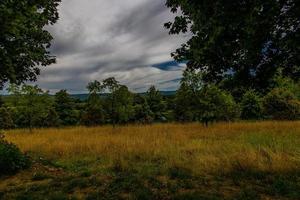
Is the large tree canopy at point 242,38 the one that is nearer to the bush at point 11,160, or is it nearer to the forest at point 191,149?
the forest at point 191,149

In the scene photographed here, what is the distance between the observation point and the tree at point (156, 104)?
176 feet

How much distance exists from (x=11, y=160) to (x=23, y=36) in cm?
420

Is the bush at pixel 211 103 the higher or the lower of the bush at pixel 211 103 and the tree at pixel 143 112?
the higher

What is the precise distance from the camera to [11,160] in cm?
983

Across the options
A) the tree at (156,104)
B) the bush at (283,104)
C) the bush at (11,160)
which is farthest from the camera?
the tree at (156,104)

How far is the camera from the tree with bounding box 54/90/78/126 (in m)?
51.1

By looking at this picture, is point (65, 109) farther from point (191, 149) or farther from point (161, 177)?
point (161, 177)

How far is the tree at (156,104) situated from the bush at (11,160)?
1702 inches

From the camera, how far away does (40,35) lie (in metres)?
8.89

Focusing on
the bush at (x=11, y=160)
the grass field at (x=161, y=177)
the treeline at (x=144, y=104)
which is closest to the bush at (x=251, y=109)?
the treeline at (x=144, y=104)

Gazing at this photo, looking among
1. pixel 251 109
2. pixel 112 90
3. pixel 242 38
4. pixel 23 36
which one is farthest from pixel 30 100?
pixel 251 109

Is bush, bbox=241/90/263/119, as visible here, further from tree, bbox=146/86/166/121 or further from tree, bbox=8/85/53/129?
tree, bbox=8/85/53/129

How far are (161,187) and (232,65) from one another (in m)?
3.34

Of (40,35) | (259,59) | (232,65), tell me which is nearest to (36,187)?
(40,35)
